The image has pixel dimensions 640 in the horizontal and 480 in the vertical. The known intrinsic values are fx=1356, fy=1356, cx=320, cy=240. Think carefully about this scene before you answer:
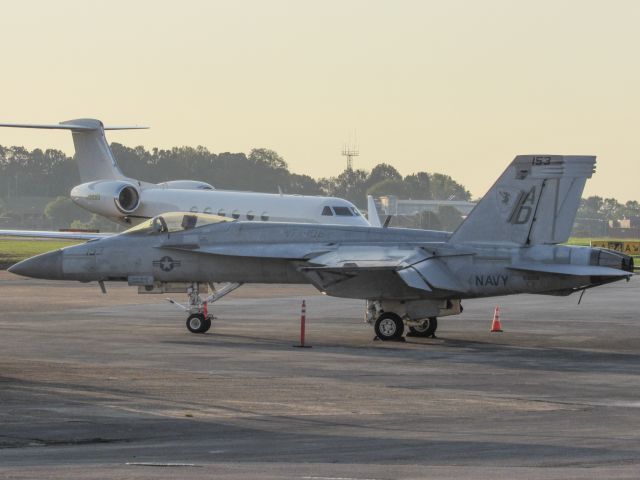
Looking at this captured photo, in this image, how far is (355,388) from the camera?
65.3 feet

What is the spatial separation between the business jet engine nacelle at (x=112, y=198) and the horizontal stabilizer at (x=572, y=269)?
31576 mm

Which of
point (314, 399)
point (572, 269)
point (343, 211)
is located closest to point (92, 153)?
point (343, 211)

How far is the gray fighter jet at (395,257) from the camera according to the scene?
Result: 26969mm

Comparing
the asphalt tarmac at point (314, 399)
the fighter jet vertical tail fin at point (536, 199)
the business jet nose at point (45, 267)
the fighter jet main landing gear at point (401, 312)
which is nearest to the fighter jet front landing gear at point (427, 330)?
the asphalt tarmac at point (314, 399)

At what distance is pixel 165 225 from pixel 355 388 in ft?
36.5

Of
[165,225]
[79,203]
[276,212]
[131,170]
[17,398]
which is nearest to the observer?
[17,398]

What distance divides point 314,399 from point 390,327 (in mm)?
9630

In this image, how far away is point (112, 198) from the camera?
56.4 metres

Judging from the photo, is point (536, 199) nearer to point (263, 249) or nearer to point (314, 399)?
point (263, 249)

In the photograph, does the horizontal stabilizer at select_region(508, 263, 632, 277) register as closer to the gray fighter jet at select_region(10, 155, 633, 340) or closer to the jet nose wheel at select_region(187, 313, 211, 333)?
the gray fighter jet at select_region(10, 155, 633, 340)

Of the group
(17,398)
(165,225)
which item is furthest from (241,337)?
(17,398)

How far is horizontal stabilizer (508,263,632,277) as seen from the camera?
26.1m

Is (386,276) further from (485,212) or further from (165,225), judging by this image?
(165,225)

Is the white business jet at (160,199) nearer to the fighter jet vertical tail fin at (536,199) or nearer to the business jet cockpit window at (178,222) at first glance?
the business jet cockpit window at (178,222)
